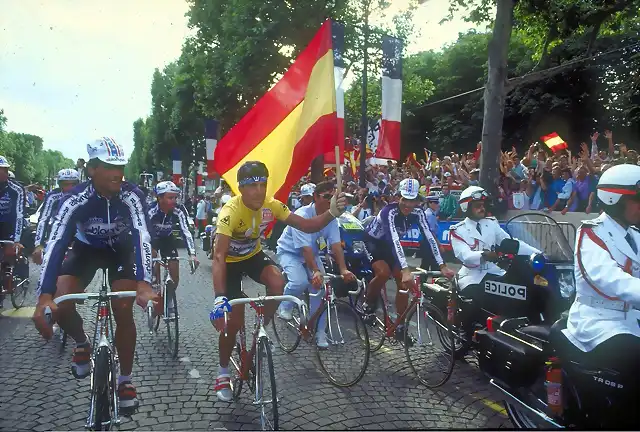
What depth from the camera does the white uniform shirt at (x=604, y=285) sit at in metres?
3.22

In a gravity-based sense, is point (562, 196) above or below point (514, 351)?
above

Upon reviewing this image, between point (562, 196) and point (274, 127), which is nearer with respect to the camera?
point (274, 127)

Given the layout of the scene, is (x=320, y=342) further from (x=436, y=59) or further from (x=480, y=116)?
(x=436, y=59)

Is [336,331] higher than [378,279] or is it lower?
lower

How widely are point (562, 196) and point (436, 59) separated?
122 ft

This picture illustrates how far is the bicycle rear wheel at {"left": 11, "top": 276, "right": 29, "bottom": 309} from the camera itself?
8531mm

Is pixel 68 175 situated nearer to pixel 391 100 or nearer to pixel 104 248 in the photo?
pixel 104 248

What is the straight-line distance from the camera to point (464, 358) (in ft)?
20.0

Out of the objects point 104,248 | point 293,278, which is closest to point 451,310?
point 293,278

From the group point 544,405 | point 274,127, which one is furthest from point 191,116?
point 544,405

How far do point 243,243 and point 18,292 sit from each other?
551 centimetres

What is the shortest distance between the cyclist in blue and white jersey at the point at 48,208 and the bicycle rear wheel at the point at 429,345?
3.33m

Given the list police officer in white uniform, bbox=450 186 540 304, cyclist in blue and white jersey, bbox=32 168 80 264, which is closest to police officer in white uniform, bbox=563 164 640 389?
police officer in white uniform, bbox=450 186 540 304

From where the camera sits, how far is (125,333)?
4258 mm
